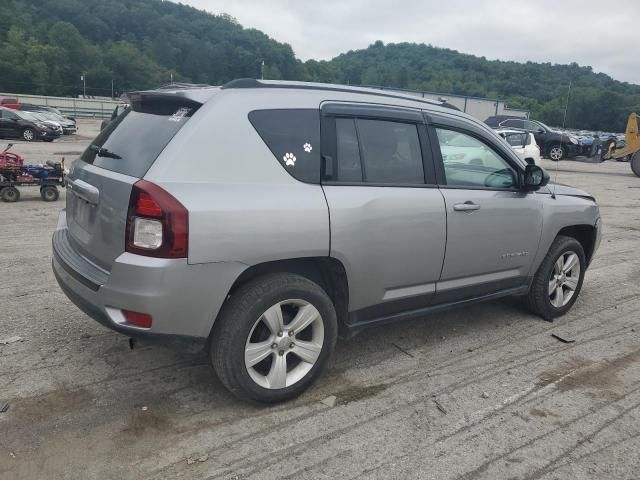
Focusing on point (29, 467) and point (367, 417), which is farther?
point (367, 417)

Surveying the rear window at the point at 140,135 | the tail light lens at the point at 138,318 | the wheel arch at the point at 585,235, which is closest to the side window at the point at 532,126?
the wheel arch at the point at 585,235

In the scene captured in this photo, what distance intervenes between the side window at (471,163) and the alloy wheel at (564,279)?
109cm

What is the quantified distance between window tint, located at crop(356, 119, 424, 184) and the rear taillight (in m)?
1.27

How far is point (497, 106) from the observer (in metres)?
44.0

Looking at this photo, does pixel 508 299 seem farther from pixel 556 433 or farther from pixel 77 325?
pixel 77 325

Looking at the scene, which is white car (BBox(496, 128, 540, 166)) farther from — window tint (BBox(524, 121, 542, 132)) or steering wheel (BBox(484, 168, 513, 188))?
steering wheel (BBox(484, 168, 513, 188))

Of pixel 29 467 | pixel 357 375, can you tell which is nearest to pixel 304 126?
pixel 357 375

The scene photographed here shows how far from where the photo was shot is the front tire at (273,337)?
2.93 metres

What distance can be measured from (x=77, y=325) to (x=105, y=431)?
1.52 m

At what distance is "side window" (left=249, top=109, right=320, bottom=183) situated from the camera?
3.07 meters

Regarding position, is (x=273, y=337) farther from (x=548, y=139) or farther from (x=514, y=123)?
(x=548, y=139)

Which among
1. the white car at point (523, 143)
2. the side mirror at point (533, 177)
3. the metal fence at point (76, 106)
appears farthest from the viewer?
the metal fence at point (76, 106)

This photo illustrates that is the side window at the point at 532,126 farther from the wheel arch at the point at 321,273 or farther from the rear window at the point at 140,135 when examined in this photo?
the rear window at the point at 140,135

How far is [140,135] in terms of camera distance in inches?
122
